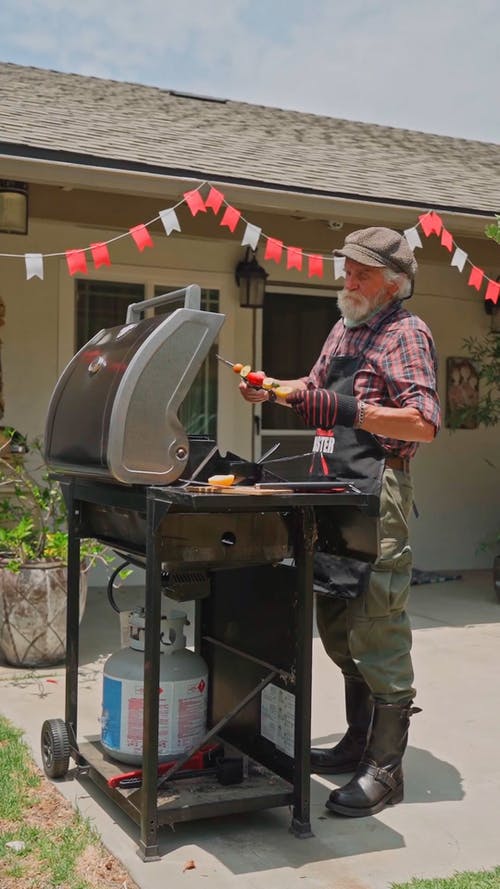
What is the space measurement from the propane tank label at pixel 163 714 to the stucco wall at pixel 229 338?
13.0 feet

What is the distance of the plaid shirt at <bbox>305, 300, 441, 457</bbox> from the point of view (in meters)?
3.05

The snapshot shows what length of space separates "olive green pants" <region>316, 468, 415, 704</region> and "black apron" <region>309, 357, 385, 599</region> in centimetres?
5

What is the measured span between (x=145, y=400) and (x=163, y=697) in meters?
0.97

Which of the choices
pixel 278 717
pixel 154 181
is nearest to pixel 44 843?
pixel 278 717

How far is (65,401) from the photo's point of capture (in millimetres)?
3209

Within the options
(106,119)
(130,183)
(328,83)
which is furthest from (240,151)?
(328,83)

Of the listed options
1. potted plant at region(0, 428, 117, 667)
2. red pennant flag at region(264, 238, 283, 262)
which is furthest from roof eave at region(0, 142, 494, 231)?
potted plant at region(0, 428, 117, 667)

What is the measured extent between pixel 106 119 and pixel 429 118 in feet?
28.3

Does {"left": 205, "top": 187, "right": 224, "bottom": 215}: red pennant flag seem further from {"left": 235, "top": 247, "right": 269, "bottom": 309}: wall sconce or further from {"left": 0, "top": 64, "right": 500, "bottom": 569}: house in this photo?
{"left": 235, "top": 247, "right": 269, "bottom": 309}: wall sconce

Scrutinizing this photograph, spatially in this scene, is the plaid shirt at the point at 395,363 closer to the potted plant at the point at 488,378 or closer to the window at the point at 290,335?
the window at the point at 290,335

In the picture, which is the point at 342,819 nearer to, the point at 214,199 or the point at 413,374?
the point at 413,374

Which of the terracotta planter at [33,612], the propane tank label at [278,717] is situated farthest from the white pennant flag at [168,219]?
the propane tank label at [278,717]

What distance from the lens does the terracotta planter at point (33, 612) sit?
16.1 feet

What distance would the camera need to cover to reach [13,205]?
5.96 metres
